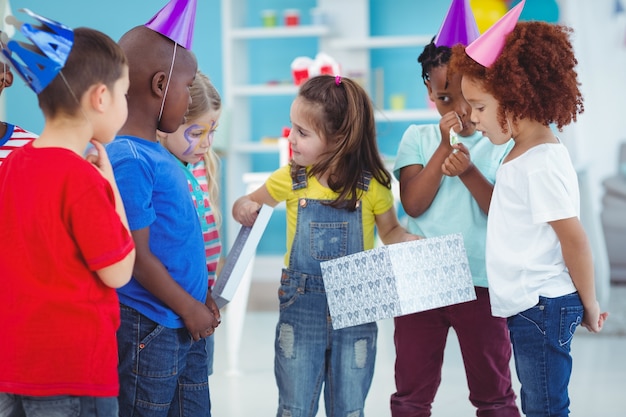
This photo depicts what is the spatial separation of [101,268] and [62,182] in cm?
13

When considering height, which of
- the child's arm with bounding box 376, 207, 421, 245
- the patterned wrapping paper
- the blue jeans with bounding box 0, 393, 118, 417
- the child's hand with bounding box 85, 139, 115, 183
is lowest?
the blue jeans with bounding box 0, 393, 118, 417

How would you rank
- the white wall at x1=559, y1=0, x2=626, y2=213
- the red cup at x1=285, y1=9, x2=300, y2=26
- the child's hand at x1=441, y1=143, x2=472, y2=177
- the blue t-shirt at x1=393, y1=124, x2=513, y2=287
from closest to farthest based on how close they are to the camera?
the child's hand at x1=441, y1=143, x2=472, y2=177, the blue t-shirt at x1=393, y1=124, x2=513, y2=287, the red cup at x1=285, y1=9, x2=300, y2=26, the white wall at x1=559, y1=0, x2=626, y2=213

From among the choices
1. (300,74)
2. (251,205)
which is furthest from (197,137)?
(300,74)

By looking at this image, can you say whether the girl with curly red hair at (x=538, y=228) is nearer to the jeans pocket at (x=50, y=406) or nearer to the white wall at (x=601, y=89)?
the jeans pocket at (x=50, y=406)

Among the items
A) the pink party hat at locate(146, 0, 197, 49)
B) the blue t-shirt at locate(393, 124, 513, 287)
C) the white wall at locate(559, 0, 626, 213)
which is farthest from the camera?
the white wall at locate(559, 0, 626, 213)

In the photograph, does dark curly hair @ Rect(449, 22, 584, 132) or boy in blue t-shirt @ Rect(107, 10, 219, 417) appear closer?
boy in blue t-shirt @ Rect(107, 10, 219, 417)

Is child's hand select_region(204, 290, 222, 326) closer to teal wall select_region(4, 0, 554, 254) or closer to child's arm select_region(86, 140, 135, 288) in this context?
child's arm select_region(86, 140, 135, 288)

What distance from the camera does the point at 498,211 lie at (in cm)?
154

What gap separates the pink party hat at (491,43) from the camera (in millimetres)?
1523

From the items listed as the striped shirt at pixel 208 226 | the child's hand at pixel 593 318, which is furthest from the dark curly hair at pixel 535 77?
the striped shirt at pixel 208 226

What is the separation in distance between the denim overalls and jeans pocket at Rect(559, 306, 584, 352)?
40 centimetres

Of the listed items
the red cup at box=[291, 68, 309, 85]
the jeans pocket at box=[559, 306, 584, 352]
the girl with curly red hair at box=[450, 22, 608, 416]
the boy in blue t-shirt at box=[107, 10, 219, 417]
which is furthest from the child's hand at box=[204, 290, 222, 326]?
the red cup at box=[291, 68, 309, 85]

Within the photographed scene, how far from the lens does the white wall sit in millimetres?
5711

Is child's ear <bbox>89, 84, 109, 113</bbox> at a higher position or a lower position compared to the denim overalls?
higher
